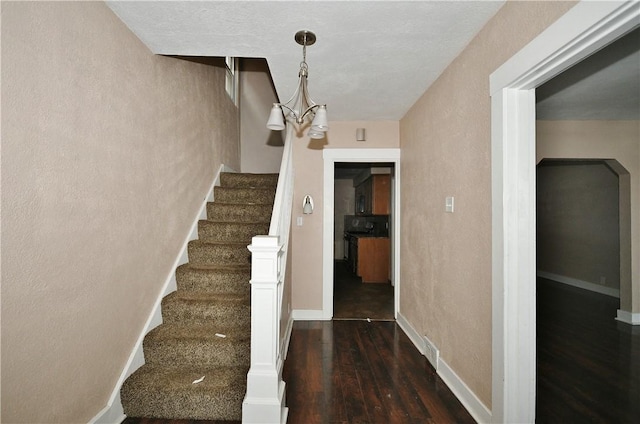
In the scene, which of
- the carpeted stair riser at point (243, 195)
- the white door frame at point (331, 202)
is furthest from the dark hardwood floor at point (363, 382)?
the carpeted stair riser at point (243, 195)

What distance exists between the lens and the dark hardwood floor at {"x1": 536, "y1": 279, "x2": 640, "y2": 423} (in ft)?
6.49

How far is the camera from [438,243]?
2551 mm

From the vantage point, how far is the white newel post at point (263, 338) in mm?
1775

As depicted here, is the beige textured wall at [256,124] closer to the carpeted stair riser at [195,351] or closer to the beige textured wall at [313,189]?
the beige textured wall at [313,189]

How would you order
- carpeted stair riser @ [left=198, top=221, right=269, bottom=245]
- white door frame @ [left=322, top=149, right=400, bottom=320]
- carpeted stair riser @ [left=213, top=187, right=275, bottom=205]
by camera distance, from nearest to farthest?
carpeted stair riser @ [left=198, top=221, right=269, bottom=245] < carpeted stair riser @ [left=213, top=187, right=275, bottom=205] < white door frame @ [left=322, top=149, right=400, bottom=320]

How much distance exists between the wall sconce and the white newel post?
1.89 m

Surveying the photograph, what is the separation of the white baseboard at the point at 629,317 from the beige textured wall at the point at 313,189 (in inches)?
145

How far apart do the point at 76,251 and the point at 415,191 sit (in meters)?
2.88

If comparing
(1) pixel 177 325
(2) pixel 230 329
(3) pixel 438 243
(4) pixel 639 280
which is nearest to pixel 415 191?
(3) pixel 438 243

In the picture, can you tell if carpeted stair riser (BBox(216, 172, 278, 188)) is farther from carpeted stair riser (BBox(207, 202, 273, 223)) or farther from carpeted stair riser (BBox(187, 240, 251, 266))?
carpeted stair riser (BBox(187, 240, 251, 266))

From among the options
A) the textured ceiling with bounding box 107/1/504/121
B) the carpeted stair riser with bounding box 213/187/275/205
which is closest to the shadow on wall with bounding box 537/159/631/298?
the textured ceiling with bounding box 107/1/504/121

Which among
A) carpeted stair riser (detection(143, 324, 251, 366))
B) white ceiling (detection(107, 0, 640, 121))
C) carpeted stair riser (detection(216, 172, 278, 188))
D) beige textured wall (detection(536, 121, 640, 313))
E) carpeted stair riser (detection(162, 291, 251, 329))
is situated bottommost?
carpeted stair riser (detection(143, 324, 251, 366))

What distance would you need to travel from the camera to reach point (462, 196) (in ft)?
6.98

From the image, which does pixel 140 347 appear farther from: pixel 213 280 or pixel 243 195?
pixel 243 195
